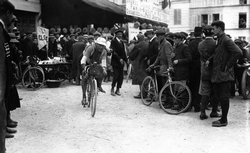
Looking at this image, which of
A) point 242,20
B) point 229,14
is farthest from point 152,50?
point 242,20

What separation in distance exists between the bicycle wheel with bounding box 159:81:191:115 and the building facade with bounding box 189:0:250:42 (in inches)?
1158

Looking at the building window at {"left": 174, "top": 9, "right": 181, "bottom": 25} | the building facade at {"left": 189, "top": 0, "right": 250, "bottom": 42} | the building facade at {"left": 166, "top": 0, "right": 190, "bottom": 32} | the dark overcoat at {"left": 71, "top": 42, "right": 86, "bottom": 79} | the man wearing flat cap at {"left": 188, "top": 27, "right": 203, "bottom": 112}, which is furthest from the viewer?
the building window at {"left": 174, "top": 9, "right": 181, "bottom": 25}

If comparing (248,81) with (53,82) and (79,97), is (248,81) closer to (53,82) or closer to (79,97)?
(79,97)

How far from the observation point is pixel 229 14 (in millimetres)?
35875

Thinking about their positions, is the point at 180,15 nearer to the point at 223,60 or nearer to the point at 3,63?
the point at 223,60

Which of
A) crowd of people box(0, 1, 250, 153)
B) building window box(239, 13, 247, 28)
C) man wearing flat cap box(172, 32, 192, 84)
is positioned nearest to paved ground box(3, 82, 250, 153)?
crowd of people box(0, 1, 250, 153)

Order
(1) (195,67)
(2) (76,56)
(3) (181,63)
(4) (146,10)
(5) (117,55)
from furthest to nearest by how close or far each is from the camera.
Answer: (4) (146,10), (2) (76,56), (5) (117,55), (1) (195,67), (3) (181,63)

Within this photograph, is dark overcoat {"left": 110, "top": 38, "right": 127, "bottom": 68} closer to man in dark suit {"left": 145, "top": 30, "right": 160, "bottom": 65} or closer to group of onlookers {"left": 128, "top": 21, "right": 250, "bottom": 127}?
group of onlookers {"left": 128, "top": 21, "right": 250, "bottom": 127}

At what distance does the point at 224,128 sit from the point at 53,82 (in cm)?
727

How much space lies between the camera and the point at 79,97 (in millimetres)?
9898

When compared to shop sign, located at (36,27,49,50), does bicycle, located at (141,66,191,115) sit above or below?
below

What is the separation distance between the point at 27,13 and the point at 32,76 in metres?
6.50

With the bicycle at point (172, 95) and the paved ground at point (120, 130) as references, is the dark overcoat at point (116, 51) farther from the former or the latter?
the bicycle at point (172, 95)

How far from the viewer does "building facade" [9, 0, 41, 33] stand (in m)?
15.7
